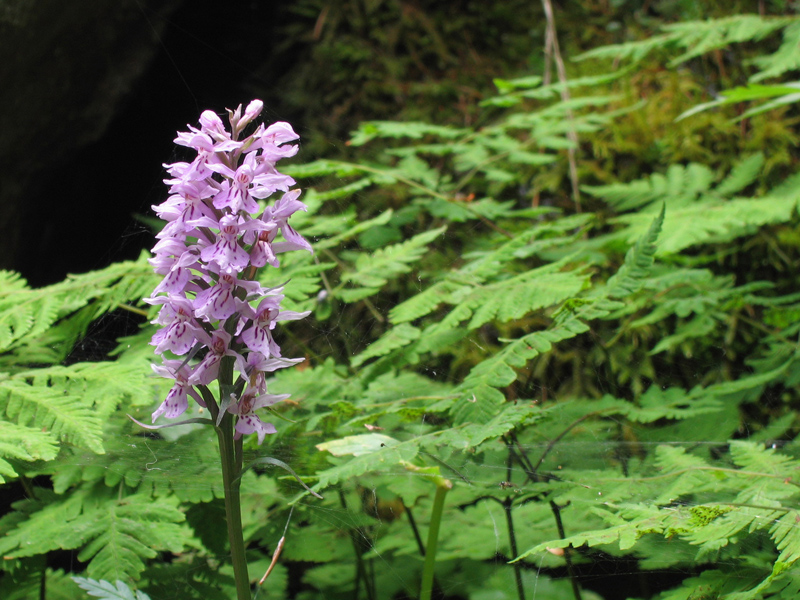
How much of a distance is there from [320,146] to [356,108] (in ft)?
1.78

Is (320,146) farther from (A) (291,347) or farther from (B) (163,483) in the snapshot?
(B) (163,483)

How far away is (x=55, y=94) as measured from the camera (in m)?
3.42

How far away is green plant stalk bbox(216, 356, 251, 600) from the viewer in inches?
47.5

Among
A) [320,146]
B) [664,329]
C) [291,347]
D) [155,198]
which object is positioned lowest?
[664,329]

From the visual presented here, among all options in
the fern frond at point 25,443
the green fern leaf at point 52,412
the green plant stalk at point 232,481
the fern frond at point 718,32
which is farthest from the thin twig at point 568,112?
the fern frond at point 25,443

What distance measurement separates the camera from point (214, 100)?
4.18m

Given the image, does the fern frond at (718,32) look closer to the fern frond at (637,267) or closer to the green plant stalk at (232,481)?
the fern frond at (637,267)

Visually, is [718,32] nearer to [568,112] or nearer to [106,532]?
[568,112]

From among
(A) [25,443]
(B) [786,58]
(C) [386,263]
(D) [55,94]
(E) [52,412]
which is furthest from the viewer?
(D) [55,94]

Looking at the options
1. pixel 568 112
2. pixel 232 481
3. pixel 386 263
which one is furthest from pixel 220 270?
pixel 568 112

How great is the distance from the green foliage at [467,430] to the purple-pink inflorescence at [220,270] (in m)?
0.22

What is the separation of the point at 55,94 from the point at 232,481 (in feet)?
10.5

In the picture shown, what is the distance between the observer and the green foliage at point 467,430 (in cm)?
150

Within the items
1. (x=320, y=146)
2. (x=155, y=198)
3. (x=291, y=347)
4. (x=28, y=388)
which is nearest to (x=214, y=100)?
(x=320, y=146)
